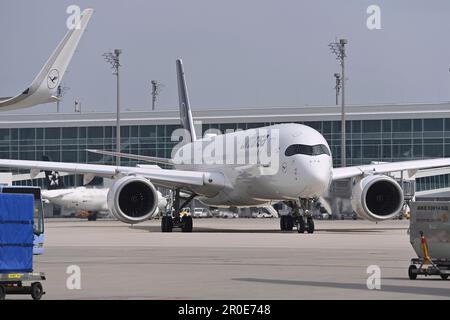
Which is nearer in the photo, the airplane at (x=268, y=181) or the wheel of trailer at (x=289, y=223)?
the airplane at (x=268, y=181)

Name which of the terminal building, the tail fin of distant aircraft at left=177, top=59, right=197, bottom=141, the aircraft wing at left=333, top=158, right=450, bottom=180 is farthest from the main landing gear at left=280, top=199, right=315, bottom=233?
the terminal building

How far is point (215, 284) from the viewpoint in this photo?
1902 centimetres

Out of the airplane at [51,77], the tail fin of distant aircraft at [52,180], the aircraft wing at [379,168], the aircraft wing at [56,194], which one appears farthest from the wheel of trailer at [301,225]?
the tail fin of distant aircraft at [52,180]

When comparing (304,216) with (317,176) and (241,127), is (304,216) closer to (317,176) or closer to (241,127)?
(317,176)

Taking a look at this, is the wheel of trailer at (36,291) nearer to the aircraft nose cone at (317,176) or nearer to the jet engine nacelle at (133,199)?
the aircraft nose cone at (317,176)

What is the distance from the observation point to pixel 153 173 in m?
47.9

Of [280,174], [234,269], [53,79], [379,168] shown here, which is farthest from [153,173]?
[53,79]

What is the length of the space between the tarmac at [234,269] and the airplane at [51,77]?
338 cm

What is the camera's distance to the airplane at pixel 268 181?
43.3 metres

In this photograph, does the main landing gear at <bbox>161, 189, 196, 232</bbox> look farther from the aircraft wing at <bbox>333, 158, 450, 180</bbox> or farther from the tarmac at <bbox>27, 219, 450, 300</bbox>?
the tarmac at <bbox>27, 219, 450, 300</bbox>

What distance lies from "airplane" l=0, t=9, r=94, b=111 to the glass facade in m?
73.4

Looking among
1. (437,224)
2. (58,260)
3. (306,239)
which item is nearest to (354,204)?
(306,239)

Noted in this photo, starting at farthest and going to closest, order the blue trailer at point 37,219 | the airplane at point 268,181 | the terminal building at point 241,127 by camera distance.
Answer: the terminal building at point 241,127
the airplane at point 268,181
the blue trailer at point 37,219
